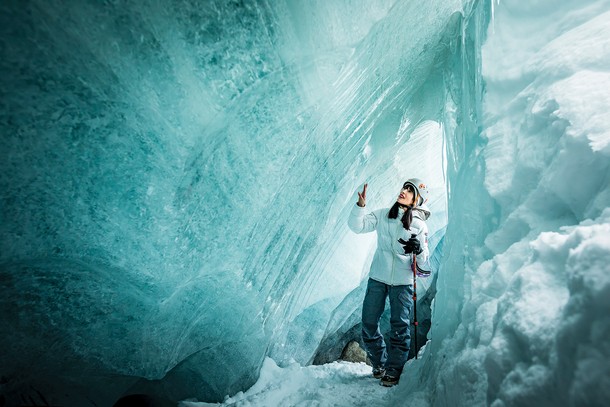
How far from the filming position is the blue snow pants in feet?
9.44

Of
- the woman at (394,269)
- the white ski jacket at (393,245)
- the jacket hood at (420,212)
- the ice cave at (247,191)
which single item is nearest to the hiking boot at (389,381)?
the woman at (394,269)

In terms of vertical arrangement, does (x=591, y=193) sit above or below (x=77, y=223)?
above

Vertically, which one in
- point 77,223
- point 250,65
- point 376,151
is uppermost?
point 376,151

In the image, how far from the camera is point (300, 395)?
271 centimetres

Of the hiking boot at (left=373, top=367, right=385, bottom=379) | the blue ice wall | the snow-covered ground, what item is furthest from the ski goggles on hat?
the hiking boot at (left=373, top=367, right=385, bottom=379)

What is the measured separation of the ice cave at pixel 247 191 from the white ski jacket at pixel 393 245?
0.42 metres

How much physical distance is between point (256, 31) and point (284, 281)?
9.17ft

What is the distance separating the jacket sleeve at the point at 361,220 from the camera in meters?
3.26

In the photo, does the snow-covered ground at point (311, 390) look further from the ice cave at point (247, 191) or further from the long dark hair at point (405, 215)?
the long dark hair at point (405, 215)

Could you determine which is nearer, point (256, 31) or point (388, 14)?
point (256, 31)

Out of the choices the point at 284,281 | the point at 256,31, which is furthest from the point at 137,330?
the point at 256,31

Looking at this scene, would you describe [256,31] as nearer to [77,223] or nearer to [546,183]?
[77,223]

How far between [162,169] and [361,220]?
202 cm

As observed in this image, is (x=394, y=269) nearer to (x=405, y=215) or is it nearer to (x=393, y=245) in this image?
(x=393, y=245)
